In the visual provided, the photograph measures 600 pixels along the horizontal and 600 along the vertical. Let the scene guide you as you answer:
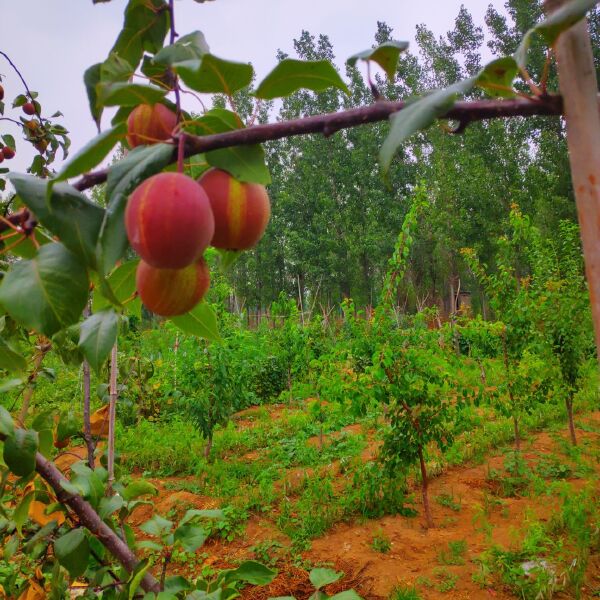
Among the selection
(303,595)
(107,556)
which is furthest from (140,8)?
(303,595)

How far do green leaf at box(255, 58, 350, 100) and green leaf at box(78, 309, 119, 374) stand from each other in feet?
0.86

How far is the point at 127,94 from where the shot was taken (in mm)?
333

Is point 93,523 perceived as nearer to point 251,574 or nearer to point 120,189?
point 251,574

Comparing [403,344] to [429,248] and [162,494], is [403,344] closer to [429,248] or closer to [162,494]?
[162,494]

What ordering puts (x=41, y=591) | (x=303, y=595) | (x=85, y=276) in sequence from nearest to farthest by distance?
(x=85, y=276) < (x=41, y=591) < (x=303, y=595)

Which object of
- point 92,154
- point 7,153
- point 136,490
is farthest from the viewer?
point 7,153

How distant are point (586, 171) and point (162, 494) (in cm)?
377

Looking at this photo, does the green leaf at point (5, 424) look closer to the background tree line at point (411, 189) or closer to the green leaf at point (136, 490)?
the green leaf at point (136, 490)

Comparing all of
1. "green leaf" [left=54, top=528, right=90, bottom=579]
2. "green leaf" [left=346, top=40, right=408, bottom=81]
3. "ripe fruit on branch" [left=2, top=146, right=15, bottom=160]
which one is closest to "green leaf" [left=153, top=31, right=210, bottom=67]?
"green leaf" [left=346, top=40, right=408, bottom=81]

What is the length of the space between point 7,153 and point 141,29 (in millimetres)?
1194

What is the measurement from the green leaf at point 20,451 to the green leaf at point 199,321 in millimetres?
264

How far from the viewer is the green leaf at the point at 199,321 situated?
501 mm

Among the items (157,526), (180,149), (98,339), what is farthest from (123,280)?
(157,526)

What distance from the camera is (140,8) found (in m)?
0.47
